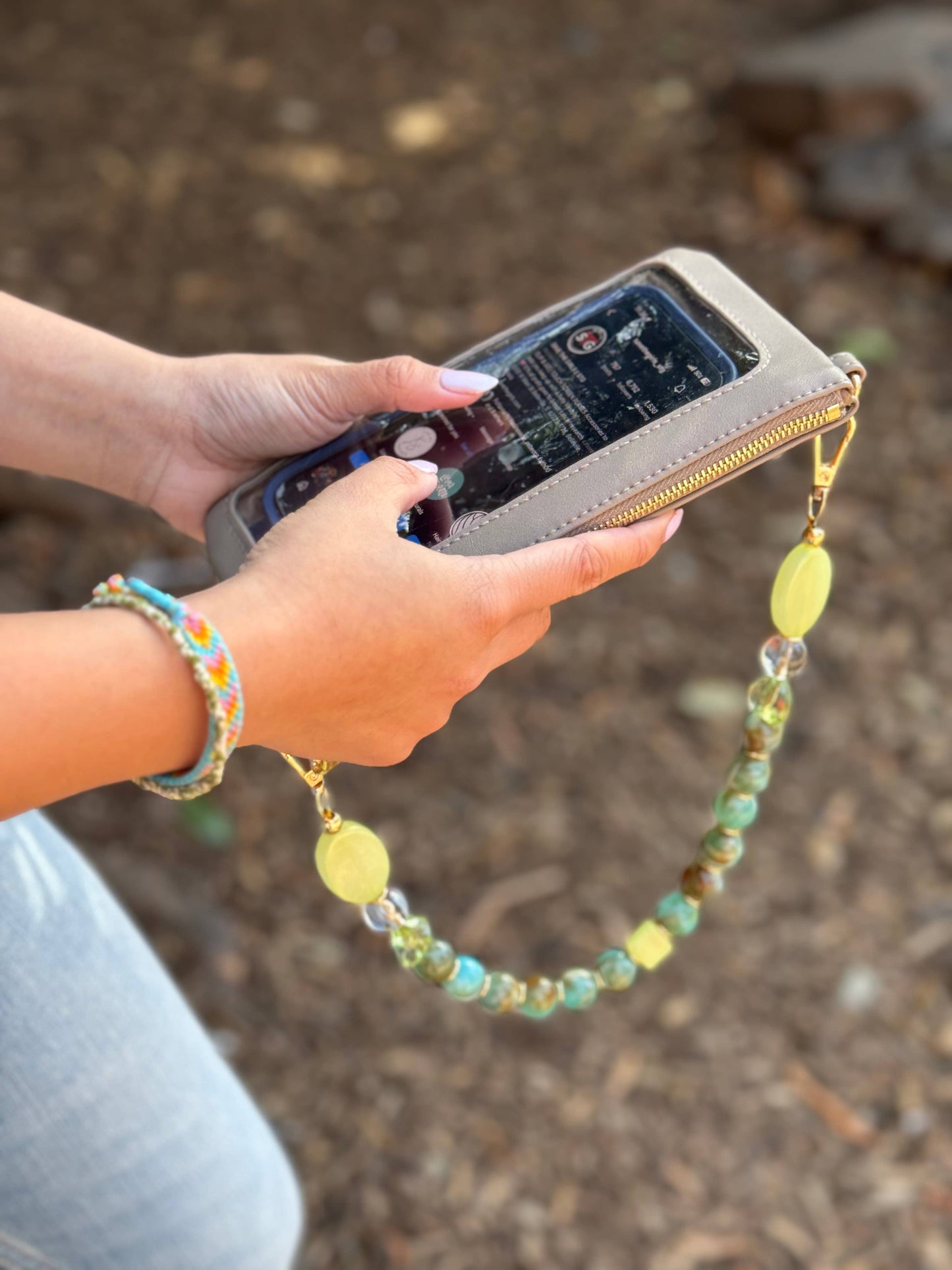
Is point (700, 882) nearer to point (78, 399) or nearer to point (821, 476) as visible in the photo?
point (821, 476)

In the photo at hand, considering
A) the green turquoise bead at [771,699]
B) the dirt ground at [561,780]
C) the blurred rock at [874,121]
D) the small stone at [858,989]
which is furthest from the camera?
the blurred rock at [874,121]

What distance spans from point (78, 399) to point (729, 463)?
58 centimetres

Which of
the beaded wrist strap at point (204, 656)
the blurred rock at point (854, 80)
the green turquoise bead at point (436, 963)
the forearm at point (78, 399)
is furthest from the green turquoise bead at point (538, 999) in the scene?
the blurred rock at point (854, 80)

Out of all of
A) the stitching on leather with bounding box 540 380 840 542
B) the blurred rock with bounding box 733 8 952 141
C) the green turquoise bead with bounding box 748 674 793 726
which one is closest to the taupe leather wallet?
the stitching on leather with bounding box 540 380 840 542

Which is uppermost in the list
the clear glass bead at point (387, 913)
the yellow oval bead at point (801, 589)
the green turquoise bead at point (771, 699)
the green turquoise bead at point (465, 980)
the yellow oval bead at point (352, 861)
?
the yellow oval bead at point (801, 589)

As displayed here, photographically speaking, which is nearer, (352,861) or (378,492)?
(378,492)

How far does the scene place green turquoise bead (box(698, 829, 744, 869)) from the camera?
115 cm

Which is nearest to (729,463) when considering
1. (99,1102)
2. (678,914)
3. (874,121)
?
(678,914)

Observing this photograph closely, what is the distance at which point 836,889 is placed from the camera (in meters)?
1.74

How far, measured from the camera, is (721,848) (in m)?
1.16

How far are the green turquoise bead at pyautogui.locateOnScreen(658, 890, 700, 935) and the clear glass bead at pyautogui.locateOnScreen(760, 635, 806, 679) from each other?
281 mm

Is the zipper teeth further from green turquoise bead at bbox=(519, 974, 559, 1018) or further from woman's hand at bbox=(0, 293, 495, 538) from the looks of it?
green turquoise bead at bbox=(519, 974, 559, 1018)

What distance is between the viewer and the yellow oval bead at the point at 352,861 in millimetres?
1001

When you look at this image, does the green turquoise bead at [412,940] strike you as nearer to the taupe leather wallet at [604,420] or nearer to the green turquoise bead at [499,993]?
the green turquoise bead at [499,993]
